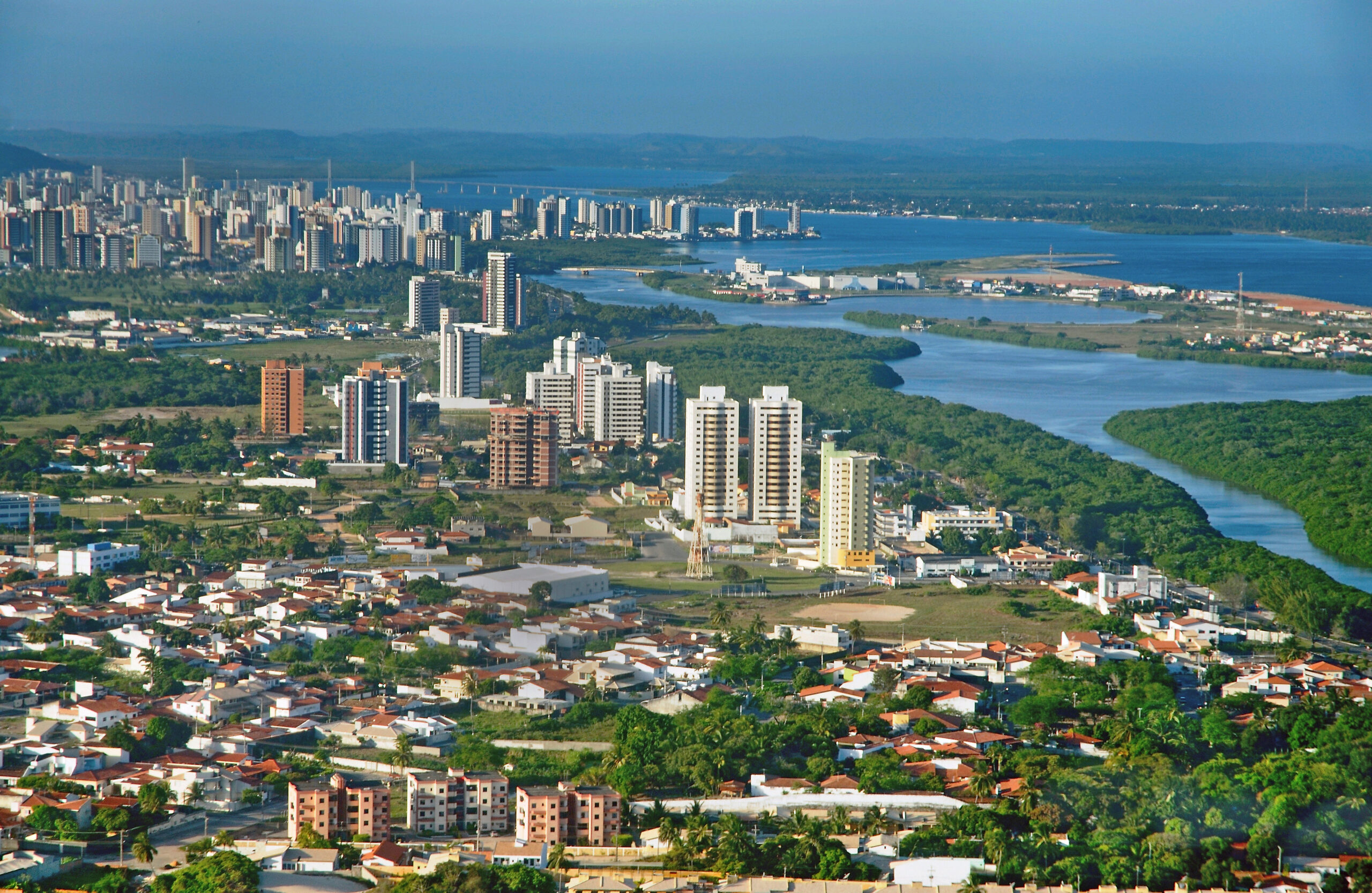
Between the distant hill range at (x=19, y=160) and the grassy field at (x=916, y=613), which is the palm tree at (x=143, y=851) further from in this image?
the distant hill range at (x=19, y=160)

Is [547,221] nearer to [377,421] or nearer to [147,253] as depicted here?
[147,253]

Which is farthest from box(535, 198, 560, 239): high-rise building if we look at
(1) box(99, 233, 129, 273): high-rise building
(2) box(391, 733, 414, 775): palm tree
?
(2) box(391, 733, 414, 775): palm tree

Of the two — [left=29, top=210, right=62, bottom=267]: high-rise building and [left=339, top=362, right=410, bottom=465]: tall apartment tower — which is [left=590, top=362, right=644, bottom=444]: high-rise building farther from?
[left=29, top=210, right=62, bottom=267]: high-rise building

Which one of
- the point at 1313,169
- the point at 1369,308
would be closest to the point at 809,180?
the point at 1313,169

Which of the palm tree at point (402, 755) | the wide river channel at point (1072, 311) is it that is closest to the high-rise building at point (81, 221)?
the wide river channel at point (1072, 311)

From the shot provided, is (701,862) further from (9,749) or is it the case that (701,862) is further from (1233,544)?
(1233,544)
